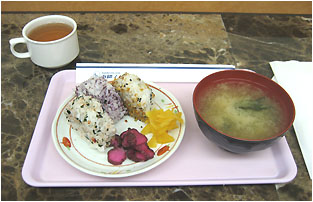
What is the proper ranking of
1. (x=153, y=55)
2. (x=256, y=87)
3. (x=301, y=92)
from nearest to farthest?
1. (x=256, y=87)
2. (x=301, y=92)
3. (x=153, y=55)

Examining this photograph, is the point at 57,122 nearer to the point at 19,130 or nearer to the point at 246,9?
the point at 19,130

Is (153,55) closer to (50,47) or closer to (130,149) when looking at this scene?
(50,47)

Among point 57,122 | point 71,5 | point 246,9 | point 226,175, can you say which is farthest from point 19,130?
point 246,9

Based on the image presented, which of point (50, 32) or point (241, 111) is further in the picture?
point (50, 32)

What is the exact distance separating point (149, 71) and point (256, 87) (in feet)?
1.37

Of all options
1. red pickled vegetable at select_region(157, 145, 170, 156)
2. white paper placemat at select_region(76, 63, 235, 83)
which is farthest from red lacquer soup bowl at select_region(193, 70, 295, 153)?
white paper placemat at select_region(76, 63, 235, 83)

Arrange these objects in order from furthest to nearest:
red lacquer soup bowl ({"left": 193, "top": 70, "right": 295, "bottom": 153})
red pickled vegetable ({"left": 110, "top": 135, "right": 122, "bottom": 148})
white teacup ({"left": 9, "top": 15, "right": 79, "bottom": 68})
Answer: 1. white teacup ({"left": 9, "top": 15, "right": 79, "bottom": 68})
2. red pickled vegetable ({"left": 110, "top": 135, "right": 122, "bottom": 148})
3. red lacquer soup bowl ({"left": 193, "top": 70, "right": 295, "bottom": 153})

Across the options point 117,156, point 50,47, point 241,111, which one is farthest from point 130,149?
point 50,47

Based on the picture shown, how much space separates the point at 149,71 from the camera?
1.22 meters

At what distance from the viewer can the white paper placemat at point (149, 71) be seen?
3.94 feet

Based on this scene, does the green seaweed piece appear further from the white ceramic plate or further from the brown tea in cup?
the brown tea in cup

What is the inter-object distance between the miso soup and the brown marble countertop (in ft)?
0.55

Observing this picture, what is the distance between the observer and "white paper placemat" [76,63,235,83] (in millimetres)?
1201

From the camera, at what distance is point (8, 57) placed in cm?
136
